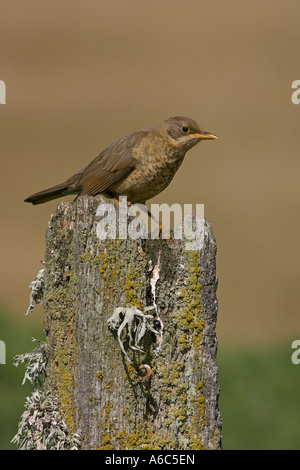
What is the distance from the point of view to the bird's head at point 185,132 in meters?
5.65

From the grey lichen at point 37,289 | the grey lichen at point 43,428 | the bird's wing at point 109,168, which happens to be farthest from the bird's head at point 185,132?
the grey lichen at point 43,428

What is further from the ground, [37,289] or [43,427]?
[37,289]

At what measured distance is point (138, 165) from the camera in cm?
552

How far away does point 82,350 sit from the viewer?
10.7ft

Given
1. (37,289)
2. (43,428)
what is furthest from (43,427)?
(37,289)

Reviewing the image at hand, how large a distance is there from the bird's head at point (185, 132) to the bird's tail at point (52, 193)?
0.87 metres

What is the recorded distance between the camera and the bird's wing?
17.7 feet

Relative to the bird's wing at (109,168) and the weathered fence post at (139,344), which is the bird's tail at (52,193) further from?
the weathered fence post at (139,344)

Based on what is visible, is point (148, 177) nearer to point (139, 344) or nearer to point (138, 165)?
point (138, 165)

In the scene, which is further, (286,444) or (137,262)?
(286,444)

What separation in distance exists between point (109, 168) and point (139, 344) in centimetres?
243

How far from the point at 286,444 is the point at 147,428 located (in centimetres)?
407
